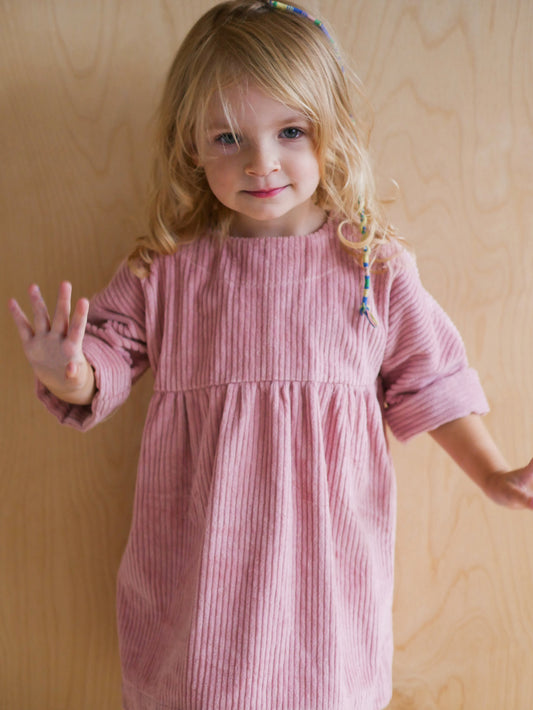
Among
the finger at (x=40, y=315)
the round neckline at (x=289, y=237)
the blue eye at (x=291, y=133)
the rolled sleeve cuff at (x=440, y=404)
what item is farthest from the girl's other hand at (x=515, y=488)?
the finger at (x=40, y=315)

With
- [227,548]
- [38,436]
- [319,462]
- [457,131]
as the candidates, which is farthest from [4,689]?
[457,131]

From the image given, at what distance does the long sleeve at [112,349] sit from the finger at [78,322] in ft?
0.25

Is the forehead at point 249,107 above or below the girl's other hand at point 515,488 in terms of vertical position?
above

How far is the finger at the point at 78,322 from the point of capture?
2.69ft

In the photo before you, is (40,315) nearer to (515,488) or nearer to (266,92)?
(266,92)

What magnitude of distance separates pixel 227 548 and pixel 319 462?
16cm

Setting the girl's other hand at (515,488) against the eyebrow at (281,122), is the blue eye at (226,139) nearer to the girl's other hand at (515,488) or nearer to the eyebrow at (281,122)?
the eyebrow at (281,122)

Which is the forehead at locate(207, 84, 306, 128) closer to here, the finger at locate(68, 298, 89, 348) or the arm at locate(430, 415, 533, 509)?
the finger at locate(68, 298, 89, 348)

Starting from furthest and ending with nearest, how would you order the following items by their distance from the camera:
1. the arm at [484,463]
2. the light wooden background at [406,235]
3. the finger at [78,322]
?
the light wooden background at [406,235], the arm at [484,463], the finger at [78,322]

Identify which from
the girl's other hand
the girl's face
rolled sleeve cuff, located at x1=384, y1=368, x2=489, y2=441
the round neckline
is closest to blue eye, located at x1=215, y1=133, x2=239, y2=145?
the girl's face

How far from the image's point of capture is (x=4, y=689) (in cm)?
119

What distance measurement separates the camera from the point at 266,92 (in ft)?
2.73

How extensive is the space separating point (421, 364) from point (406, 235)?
235 millimetres

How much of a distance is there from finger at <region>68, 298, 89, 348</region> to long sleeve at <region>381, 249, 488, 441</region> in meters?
0.40
